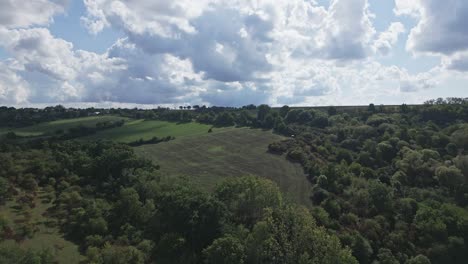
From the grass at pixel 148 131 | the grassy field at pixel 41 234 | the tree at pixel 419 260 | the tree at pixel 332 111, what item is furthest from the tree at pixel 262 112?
the grassy field at pixel 41 234

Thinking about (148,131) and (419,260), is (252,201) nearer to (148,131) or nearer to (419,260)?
(419,260)

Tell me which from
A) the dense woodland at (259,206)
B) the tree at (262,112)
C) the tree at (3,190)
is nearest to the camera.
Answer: the dense woodland at (259,206)

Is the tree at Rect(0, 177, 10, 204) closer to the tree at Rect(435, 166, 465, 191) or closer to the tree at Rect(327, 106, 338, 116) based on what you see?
the tree at Rect(435, 166, 465, 191)

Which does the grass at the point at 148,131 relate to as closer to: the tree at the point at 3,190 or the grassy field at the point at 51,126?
the grassy field at the point at 51,126

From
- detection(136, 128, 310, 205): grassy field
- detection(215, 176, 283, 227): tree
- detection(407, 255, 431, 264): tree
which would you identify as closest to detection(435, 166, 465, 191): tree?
detection(136, 128, 310, 205): grassy field

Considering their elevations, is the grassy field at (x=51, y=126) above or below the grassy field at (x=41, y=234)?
above

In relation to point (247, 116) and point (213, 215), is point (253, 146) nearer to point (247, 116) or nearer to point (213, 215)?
point (247, 116)

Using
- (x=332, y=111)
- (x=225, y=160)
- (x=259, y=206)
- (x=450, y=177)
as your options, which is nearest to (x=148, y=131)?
(x=225, y=160)
